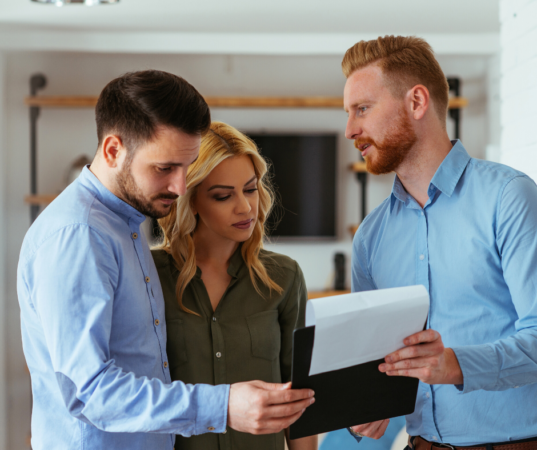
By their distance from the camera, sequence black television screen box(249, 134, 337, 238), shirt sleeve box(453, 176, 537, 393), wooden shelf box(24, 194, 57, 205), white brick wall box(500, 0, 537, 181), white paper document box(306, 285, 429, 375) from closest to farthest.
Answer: white paper document box(306, 285, 429, 375) → shirt sleeve box(453, 176, 537, 393) → white brick wall box(500, 0, 537, 181) → wooden shelf box(24, 194, 57, 205) → black television screen box(249, 134, 337, 238)

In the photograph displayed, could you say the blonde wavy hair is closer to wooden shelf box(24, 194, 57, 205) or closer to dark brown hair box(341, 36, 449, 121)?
dark brown hair box(341, 36, 449, 121)

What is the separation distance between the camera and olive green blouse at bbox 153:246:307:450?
4.28 feet

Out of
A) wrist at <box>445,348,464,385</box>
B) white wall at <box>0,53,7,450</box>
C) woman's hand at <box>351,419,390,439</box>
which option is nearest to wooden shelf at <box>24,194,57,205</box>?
white wall at <box>0,53,7,450</box>

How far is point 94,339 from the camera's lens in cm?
90

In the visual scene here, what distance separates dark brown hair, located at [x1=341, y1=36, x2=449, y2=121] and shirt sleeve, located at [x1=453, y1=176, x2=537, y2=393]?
0.30m

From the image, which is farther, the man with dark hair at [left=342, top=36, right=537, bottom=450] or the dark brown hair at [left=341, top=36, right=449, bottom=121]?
the dark brown hair at [left=341, top=36, right=449, bottom=121]

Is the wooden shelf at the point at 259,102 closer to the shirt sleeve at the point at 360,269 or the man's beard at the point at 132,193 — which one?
the shirt sleeve at the point at 360,269

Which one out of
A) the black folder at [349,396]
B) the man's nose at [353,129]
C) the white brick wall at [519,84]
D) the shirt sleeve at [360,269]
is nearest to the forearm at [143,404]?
the black folder at [349,396]

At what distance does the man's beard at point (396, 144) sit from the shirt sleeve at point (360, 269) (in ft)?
0.75

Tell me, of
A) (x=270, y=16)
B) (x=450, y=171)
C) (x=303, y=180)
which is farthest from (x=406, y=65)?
(x=303, y=180)

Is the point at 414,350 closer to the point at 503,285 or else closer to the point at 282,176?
the point at 503,285

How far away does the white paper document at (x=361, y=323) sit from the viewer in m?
0.86

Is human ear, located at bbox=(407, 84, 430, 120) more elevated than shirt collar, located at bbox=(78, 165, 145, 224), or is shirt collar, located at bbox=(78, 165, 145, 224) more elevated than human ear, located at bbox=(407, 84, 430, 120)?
human ear, located at bbox=(407, 84, 430, 120)

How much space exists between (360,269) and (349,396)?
0.43 meters
